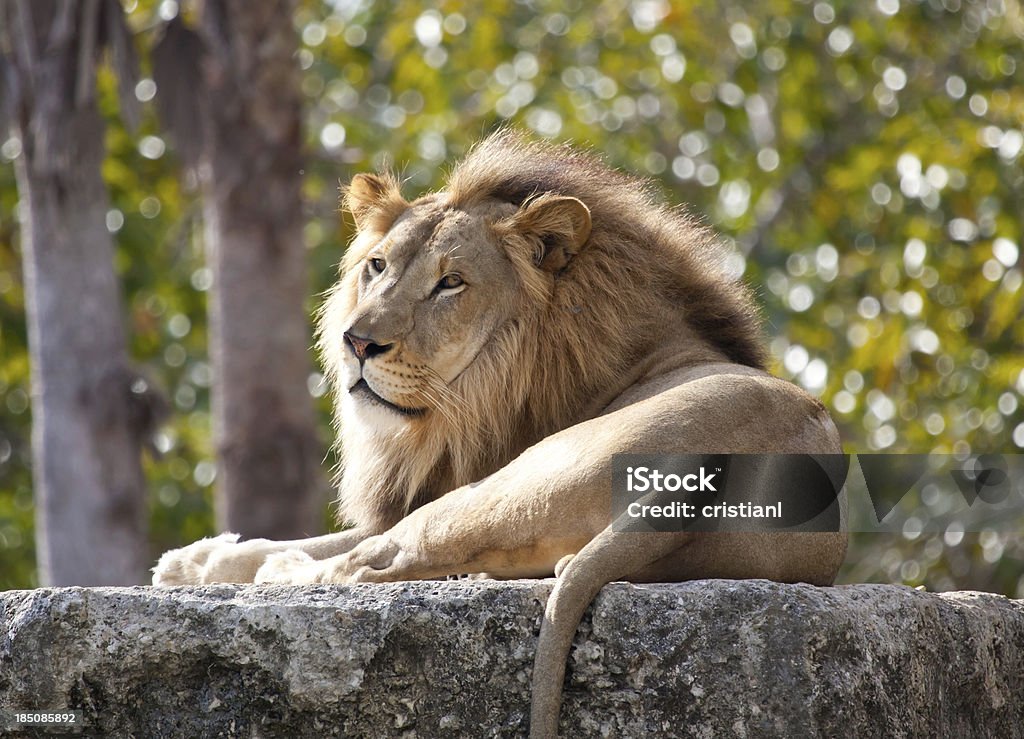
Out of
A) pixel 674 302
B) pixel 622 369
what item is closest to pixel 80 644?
pixel 622 369

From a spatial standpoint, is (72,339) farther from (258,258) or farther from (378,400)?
(378,400)

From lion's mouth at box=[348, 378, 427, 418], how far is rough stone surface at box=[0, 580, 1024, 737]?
93 centimetres

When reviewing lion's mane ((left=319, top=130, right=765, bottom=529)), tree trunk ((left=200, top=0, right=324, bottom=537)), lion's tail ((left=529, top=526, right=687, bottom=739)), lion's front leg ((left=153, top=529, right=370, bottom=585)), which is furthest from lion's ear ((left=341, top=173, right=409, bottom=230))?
tree trunk ((left=200, top=0, right=324, bottom=537))

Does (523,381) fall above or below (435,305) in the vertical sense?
below

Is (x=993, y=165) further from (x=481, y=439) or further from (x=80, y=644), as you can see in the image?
(x=80, y=644)

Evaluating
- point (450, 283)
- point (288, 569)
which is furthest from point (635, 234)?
point (288, 569)

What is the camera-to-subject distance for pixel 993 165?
7.85 meters

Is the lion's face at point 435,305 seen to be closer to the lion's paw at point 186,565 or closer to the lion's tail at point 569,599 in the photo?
the lion's paw at point 186,565

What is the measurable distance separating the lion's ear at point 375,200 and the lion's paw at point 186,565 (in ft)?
3.19

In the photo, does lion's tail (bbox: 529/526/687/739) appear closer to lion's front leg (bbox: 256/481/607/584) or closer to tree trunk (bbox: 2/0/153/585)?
lion's front leg (bbox: 256/481/607/584)

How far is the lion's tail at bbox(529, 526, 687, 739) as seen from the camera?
2508mm

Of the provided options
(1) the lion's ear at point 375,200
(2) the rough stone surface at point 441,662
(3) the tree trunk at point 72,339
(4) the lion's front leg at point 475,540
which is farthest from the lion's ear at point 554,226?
(3) the tree trunk at point 72,339

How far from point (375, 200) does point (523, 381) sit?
815 mm

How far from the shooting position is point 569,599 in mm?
2568
